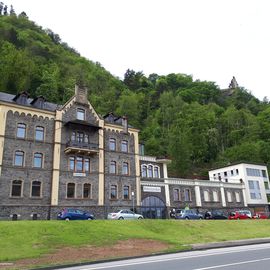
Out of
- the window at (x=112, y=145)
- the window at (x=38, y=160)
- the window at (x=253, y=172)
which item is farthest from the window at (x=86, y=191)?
the window at (x=253, y=172)

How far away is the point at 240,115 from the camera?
91.4 meters

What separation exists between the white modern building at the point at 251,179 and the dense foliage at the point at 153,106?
7804 millimetres

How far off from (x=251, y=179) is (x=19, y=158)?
4578 centimetres

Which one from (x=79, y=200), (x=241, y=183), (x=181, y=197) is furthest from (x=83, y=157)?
(x=241, y=183)

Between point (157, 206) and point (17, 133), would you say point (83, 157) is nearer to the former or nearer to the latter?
point (17, 133)

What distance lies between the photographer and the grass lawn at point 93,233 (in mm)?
18203

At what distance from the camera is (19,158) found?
36188mm

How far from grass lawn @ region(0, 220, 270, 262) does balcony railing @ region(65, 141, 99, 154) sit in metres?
14.2

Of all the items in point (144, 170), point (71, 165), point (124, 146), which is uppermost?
point (124, 146)

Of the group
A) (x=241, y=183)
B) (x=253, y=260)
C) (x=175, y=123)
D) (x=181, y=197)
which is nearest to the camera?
(x=253, y=260)

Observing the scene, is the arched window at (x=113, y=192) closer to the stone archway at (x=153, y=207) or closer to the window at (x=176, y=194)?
the stone archway at (x=153, y=207)

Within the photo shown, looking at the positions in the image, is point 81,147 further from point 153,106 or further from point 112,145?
point 153,106

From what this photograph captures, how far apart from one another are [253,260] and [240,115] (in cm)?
8259

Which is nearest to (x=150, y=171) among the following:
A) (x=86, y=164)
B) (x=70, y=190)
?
(x=86, y=164)
